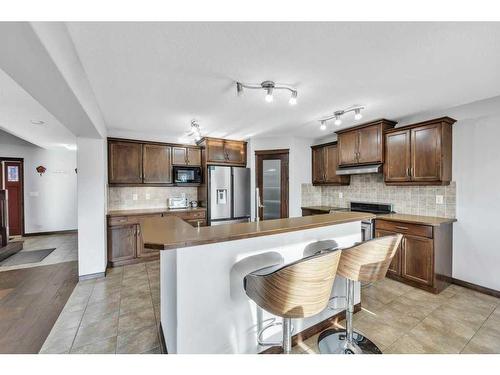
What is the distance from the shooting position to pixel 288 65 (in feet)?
6.13

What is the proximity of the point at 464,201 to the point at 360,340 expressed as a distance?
240 centimetres

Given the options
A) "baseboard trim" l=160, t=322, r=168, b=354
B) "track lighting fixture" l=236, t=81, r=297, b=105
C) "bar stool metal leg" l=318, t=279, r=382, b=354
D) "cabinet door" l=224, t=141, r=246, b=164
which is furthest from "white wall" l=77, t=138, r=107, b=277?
"bar stool metal leg" l=318, t=279, r=382, b=354

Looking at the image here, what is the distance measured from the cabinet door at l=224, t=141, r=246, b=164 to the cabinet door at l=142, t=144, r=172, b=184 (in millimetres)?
1122

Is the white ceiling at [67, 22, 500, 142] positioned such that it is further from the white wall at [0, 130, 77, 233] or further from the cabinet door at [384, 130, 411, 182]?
the white wall at [0, 130, 77, 233]

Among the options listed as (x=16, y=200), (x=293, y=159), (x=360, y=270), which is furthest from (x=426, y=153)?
(x=16, y=200)

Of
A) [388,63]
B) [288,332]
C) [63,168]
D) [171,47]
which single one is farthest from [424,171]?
[63,168]

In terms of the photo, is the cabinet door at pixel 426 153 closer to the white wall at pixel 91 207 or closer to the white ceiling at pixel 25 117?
the white wall at pixel 91 207

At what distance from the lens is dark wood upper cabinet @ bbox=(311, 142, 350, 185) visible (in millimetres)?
4355

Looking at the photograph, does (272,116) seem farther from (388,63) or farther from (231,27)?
(231,27)

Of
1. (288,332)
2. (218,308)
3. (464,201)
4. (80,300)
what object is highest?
(464,201)

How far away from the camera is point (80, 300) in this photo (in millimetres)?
2664

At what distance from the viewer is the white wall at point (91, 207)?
3186 mm

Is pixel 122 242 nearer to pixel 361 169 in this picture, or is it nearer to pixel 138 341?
pixel 138 341

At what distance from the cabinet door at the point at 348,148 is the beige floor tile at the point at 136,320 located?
141 inches
